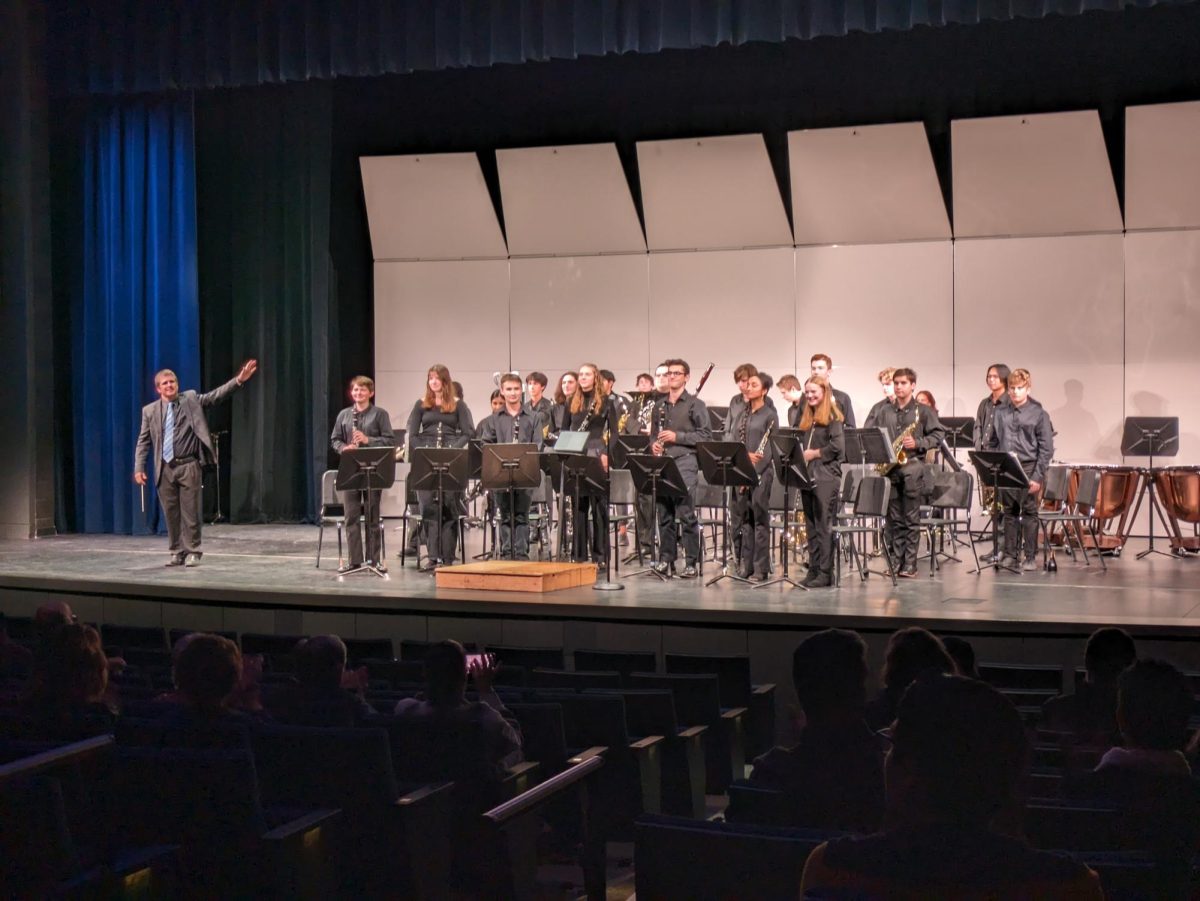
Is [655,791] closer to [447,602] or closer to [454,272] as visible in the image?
[447,602]

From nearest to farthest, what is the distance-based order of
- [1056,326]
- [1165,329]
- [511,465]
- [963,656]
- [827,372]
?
[963,656] → [511,465] → [827,372] → [1165,329] → [1056,326]

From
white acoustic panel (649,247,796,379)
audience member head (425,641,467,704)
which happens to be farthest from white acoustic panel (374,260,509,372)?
audience member head (425,641,467,704)

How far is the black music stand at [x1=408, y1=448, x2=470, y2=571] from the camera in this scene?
908 centimetres

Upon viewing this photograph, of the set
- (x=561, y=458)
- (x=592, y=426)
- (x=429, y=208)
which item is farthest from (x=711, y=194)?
(x=561, y=458)

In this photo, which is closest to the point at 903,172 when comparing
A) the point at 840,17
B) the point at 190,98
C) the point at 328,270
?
the point at 840,17

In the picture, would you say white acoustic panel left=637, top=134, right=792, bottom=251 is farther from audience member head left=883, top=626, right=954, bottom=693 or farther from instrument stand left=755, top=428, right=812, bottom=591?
audience member head left=883, top=626, right=954, bottom=693

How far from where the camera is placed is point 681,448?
30.8ft

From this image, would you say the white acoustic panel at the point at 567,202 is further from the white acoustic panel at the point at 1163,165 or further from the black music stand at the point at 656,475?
the black music stand at the point at 656,475

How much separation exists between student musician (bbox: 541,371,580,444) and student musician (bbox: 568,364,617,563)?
119 millimetres

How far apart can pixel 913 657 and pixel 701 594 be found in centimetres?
466

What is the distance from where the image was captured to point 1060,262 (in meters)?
13.0

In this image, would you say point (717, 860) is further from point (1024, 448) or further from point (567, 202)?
point (567, 202)

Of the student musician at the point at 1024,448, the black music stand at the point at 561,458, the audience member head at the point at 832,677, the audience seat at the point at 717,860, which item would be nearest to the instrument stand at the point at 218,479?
the black music stand at the point at 561,458

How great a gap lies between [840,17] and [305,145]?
6.35 m
